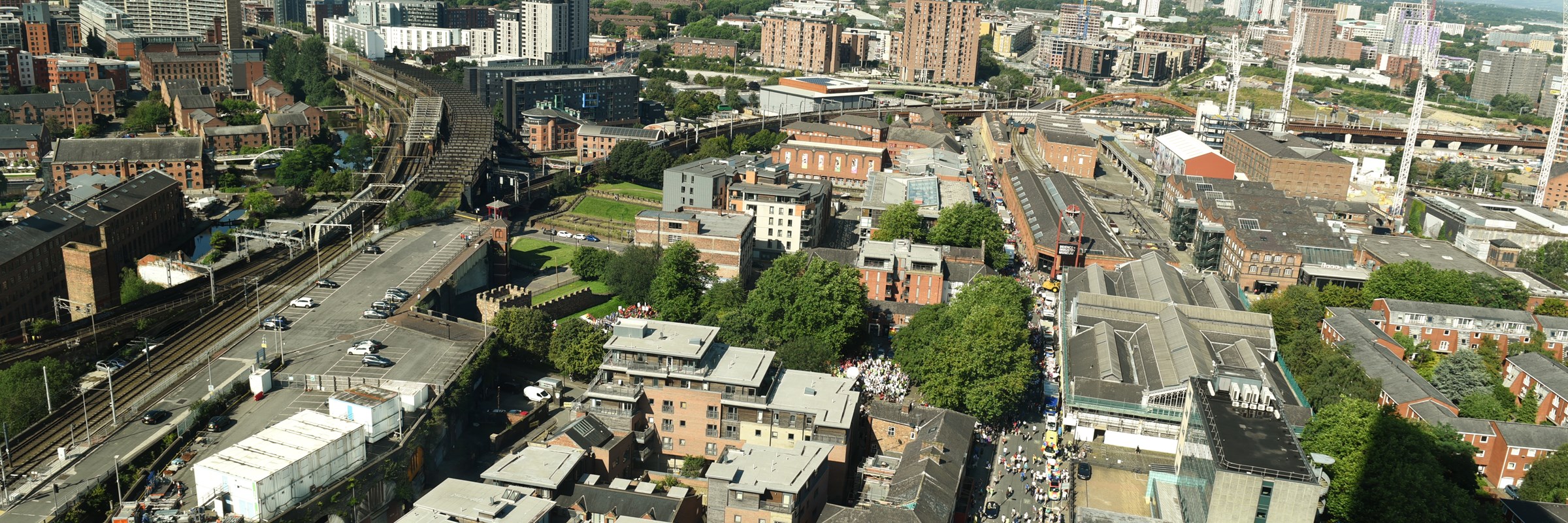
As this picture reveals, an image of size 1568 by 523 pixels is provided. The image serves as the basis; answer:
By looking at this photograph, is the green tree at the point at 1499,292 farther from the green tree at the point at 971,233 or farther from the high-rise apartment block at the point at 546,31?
the high-rise apartment block at the point at 546,31

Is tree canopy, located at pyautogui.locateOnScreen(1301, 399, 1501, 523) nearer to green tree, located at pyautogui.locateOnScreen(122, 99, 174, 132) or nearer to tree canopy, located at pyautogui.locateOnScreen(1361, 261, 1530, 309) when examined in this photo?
Answer: tree canopy, located at pyautogui.locateOnScreen(1361, 261, 1530, 309)

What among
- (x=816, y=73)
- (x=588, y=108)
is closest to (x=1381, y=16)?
(x=816, y=73)

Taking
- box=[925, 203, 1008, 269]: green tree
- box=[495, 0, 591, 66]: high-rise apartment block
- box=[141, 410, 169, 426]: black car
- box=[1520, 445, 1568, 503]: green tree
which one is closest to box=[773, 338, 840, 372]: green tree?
box=[141, 410, 169, 426]: black car

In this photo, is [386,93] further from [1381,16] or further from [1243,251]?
[1381,16]

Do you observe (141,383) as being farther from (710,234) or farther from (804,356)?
(710,234)

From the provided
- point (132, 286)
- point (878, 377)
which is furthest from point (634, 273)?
point (132, 286)

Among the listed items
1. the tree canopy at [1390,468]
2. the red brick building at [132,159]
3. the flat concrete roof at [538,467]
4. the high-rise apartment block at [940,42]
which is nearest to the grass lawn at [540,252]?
the red brick building at [132,159]
